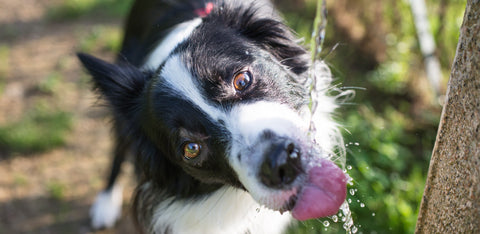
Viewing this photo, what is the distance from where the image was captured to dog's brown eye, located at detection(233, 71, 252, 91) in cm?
223

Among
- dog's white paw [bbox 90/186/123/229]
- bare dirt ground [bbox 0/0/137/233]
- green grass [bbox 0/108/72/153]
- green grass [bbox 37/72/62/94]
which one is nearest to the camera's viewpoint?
dog's white paw [bbox 90/186/123/229]

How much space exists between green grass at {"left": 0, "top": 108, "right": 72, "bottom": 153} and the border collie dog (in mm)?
1858

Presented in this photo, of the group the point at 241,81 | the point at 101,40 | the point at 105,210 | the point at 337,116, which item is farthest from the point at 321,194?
the point at 101,40

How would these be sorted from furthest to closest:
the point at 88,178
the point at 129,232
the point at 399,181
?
the point at 88,178 → the point at 129,232 → the point at 399,181

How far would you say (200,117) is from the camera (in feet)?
7.14

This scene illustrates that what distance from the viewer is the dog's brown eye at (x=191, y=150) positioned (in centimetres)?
226

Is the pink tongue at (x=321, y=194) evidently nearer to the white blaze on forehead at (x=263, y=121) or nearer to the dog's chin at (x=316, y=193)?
the dog's chin at (x=316, y=193)

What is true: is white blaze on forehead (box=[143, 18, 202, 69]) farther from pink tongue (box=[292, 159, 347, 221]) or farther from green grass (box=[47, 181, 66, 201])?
green grass (box=[47, 181, 66, 201])

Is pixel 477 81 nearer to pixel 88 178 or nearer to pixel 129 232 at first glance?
pixel 129 232

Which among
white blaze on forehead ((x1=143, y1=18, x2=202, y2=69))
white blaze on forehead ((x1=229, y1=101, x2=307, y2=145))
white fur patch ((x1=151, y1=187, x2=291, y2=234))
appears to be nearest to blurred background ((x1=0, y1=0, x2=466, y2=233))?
white fur patch ((x1=151, y1=187, x2=291, y2=234))

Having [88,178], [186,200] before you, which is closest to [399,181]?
[186,200]

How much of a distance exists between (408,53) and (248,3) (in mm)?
2634

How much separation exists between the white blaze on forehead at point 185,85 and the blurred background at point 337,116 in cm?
106

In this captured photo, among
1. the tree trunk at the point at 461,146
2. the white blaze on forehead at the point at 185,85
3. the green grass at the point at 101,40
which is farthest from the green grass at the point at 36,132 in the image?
the tree trunk at the point at 461,146
